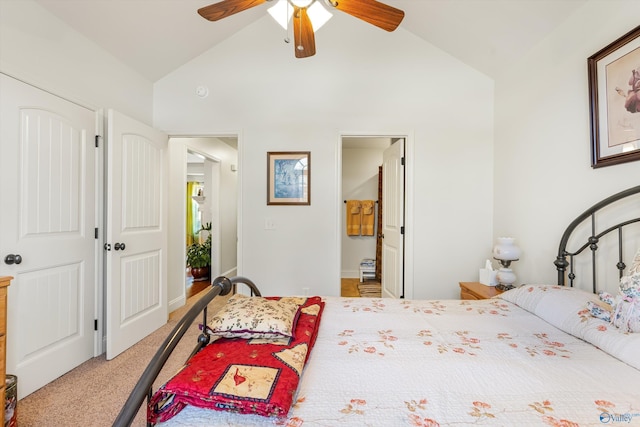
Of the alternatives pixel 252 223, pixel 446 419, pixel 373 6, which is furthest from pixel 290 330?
pixel 252 223

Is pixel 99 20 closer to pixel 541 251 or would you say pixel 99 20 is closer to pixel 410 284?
pixel 410 284

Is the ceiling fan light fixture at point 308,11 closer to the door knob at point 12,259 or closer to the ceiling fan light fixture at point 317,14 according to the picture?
the ceiling fan light fixture at point 317,14

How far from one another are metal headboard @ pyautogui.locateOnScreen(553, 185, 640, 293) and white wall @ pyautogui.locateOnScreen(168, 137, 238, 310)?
3.67 meters

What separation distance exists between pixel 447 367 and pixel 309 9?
1.83 meters

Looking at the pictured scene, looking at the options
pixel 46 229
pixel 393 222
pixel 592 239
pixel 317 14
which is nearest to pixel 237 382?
pixel 317 14

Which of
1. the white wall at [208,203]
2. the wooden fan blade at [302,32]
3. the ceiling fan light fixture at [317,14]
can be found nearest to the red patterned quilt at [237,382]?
the wooden fan blade at [302,32]

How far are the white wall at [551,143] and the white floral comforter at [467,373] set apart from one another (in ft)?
2.50

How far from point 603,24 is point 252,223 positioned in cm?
305

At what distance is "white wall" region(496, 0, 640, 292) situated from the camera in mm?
1783

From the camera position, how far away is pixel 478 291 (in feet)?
7.64

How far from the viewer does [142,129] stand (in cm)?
259

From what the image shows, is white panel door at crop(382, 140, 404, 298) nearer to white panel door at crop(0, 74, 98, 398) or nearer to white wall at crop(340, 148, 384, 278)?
white wall at crop(340, 148, 384, 278)

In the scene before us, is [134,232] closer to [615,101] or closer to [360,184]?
[615,101]

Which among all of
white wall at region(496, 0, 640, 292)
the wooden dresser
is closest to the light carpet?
the wooden dresser
